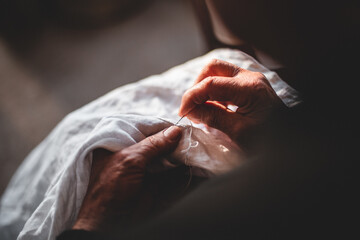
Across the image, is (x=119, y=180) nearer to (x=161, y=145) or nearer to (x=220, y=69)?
Result: (x=161, y=145)

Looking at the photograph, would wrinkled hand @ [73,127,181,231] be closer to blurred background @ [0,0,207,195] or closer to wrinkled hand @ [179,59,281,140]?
wrinkled hand @ [179,59,281,140]

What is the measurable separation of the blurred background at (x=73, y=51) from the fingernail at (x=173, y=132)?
2.57 feet

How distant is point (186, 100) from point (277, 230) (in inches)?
11.9

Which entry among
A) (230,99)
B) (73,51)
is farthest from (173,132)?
(73,51)

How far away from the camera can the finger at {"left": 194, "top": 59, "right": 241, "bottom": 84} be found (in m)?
0.54

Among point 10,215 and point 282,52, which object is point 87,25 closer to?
point 10,215

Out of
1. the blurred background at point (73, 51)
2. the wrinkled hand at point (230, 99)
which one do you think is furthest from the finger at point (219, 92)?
the blurred background at point (73, 51)

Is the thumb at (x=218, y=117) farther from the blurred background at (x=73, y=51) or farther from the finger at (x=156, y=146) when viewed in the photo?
the blurred background at (x=73, y=51)

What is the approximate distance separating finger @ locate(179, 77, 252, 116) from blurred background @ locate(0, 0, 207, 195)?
78 centimetres

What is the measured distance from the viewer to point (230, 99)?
51 cm

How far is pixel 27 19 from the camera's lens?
4.66 feet

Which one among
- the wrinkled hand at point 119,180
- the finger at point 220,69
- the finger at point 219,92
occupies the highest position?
the finger at point 220,69

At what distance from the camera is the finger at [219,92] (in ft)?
1.60

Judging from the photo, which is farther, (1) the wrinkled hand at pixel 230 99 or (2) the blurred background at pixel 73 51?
(2) the blurred background at pixel 73 51
